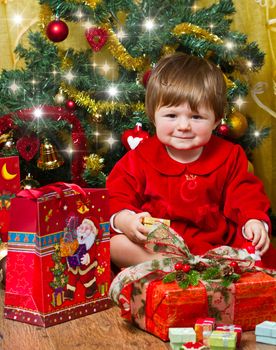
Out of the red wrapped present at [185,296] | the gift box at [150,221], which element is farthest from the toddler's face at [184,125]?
the red wrapped present at [185,296]

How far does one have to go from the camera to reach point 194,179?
215 cm

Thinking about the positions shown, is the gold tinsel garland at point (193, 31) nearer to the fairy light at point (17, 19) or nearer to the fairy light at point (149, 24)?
the fairy light at point (149, 24)

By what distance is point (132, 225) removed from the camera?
6.58ft

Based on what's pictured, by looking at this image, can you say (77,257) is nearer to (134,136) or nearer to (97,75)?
(134,136)

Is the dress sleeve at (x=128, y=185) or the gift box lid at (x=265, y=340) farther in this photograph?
the dress sleeve at (x=128, y=185)

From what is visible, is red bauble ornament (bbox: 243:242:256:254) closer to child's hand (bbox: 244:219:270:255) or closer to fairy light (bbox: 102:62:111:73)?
child's hand (bbox: 244:219:270:255)

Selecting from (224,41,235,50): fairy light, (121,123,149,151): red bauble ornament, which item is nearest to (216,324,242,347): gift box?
(121,123,149,151): red bauble ornament

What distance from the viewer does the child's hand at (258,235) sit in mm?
1996

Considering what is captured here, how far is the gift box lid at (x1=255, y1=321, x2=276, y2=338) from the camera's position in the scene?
67.1 inches

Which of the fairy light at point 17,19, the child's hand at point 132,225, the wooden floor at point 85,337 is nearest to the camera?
the wooden floor at point 85,337

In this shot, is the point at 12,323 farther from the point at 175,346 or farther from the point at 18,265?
the point at 175,346

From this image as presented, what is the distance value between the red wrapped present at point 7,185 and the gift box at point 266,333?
30.1 inches

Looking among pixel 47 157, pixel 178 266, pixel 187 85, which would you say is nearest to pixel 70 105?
pixel 47 157

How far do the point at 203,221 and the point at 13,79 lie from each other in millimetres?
804
